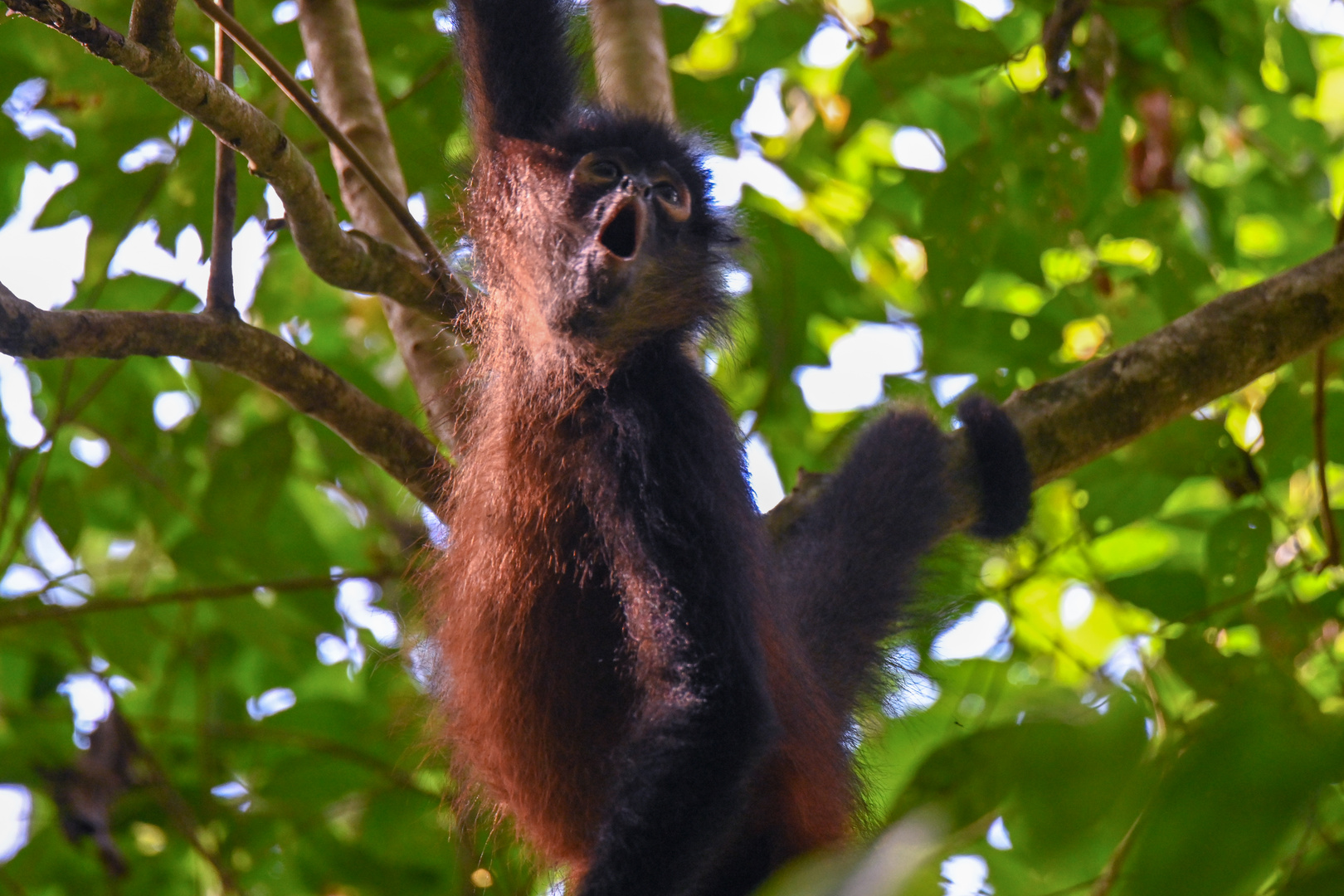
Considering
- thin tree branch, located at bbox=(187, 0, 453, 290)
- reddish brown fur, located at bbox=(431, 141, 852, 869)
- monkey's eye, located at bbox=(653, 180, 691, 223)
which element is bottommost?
reddish brown fur, located at bbox=(431, 141, 852, 869)

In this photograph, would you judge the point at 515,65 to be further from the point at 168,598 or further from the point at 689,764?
the point at 689,764

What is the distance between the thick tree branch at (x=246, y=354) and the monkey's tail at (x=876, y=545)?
1.26 meters

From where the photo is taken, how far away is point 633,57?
3709 mm

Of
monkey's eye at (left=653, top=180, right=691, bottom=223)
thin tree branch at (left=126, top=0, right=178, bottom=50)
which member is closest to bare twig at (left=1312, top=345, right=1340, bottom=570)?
monkey's eye at (left=653, top=180, right=691, bottom=223)

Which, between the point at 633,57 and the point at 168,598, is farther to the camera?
the point at 633,57

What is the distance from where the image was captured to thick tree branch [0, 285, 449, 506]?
2.35 metres

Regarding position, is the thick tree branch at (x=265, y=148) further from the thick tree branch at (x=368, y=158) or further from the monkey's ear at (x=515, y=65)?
the monkey's ear at (x=515, y=65)

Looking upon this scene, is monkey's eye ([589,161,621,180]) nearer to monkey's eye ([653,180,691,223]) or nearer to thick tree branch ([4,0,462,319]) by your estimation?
monkey's eye ([653,180,691,223])

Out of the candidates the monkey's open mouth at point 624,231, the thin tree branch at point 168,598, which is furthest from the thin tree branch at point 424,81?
the thin tree branch at point 168,598

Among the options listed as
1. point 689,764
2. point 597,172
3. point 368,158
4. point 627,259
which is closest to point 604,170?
point 597,172

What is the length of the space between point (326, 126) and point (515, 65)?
2.74 feet

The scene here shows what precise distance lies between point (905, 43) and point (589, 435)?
1.74 metres

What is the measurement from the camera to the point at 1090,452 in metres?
3.45

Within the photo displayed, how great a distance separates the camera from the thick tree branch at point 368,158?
3535 mm
